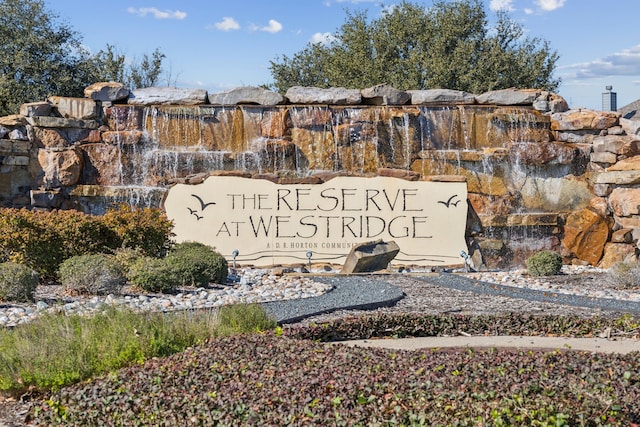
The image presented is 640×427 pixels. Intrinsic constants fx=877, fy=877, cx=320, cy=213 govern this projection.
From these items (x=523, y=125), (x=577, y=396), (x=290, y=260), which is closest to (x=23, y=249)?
(x=290, y=260)

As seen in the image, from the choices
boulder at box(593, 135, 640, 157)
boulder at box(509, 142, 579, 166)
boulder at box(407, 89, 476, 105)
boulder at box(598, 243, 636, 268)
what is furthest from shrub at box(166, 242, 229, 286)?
boulder at box(593, 135, 640, 157)

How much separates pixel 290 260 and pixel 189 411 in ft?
37.2

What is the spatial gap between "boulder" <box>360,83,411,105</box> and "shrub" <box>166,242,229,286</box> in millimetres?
6705

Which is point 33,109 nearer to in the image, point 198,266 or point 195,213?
point 195,213

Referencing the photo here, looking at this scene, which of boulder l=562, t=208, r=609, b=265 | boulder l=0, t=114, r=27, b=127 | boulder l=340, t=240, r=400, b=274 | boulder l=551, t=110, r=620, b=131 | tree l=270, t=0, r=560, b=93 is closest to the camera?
boulder l=340, t=240, r=400, b=274

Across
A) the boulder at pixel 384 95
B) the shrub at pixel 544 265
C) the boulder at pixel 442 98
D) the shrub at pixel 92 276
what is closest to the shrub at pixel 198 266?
the shrub at pixel 92 276

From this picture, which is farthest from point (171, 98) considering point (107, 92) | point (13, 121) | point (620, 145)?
point (620, 145)

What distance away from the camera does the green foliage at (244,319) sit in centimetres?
740

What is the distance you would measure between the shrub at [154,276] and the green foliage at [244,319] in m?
3.24

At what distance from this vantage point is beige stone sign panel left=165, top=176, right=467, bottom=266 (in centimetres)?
1631

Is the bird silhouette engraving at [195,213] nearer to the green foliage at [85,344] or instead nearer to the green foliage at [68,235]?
the green foliage at [68,235]

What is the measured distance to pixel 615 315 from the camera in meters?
9.02

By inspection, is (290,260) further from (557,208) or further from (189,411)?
(189,411)

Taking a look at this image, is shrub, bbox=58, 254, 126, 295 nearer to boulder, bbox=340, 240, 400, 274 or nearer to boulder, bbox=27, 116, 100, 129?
boulder, bbox=340, 240, 400, 274
